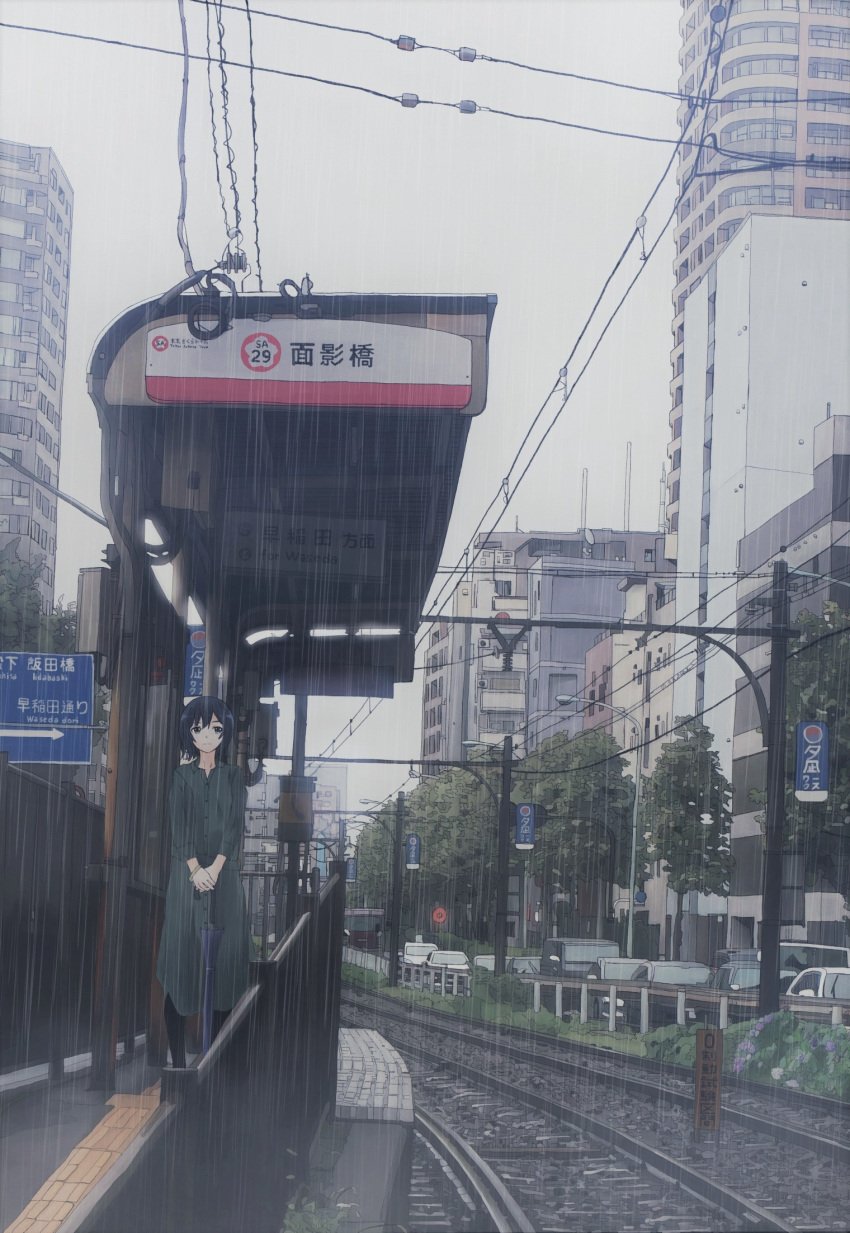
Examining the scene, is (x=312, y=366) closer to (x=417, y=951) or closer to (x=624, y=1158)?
(x=624, y=1158)

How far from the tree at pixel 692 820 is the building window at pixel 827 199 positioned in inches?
1454

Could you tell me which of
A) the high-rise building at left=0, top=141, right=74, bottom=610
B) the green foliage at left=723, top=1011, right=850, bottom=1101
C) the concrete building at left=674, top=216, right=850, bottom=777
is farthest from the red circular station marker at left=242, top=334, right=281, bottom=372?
the high-rise building at left=0, top=141, right=74, bottom=610

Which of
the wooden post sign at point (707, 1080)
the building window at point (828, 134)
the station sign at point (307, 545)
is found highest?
the building window at point (828, 134)

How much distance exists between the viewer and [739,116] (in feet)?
232

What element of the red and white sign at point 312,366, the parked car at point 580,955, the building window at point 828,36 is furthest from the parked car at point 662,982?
the building window at point 828,36

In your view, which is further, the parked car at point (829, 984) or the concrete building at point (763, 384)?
the concrete building at point (763, 384)

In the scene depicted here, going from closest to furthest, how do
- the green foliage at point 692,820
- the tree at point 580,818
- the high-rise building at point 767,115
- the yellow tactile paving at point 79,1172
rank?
the yellow tactile paving at point 79,1172, the green foliage at point 692,820, the tree at point 580,818, the high-rise building at point 767,115

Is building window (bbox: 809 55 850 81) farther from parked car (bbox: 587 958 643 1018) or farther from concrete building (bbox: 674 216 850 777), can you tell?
parked car (bbox: 587 958 643 1018)

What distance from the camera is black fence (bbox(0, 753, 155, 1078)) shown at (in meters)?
7.45

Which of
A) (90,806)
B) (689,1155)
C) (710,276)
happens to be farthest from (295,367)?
(710,276)

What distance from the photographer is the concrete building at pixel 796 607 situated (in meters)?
39.3

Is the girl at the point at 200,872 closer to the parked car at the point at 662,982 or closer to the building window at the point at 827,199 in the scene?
the parked car at the point at 662,982

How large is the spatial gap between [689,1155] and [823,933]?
97.7 ft

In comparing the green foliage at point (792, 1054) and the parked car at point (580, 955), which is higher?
the green foliage at point (792, 1054)
